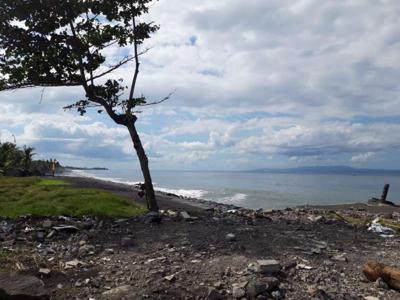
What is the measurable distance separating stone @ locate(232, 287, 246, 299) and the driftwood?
282 centimetres

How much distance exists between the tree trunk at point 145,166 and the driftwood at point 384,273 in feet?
30.2

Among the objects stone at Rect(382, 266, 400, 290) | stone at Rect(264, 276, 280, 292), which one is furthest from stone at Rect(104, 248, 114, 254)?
stone at Rect(382, 266, 400, 290)

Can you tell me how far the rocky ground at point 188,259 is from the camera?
8.73 metres

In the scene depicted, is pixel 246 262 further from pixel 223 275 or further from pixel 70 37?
pixel 70 37

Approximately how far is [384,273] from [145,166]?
9.98 meters

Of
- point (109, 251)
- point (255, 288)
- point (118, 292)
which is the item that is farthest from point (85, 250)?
point (255, 288)

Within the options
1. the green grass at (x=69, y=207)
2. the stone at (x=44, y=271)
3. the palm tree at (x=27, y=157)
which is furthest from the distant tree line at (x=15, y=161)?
the stone at (x=44, y=271)

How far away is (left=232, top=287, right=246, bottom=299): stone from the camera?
847 centimetres

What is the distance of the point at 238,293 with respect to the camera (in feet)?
27.9

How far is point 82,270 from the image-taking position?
10.3m

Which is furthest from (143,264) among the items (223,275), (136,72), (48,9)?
(48,9)

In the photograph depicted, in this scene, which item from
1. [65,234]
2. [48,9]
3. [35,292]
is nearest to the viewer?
[35,292]

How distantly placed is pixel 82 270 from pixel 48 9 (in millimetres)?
10719

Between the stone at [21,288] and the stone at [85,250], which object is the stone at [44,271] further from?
the stone at [85,250]
